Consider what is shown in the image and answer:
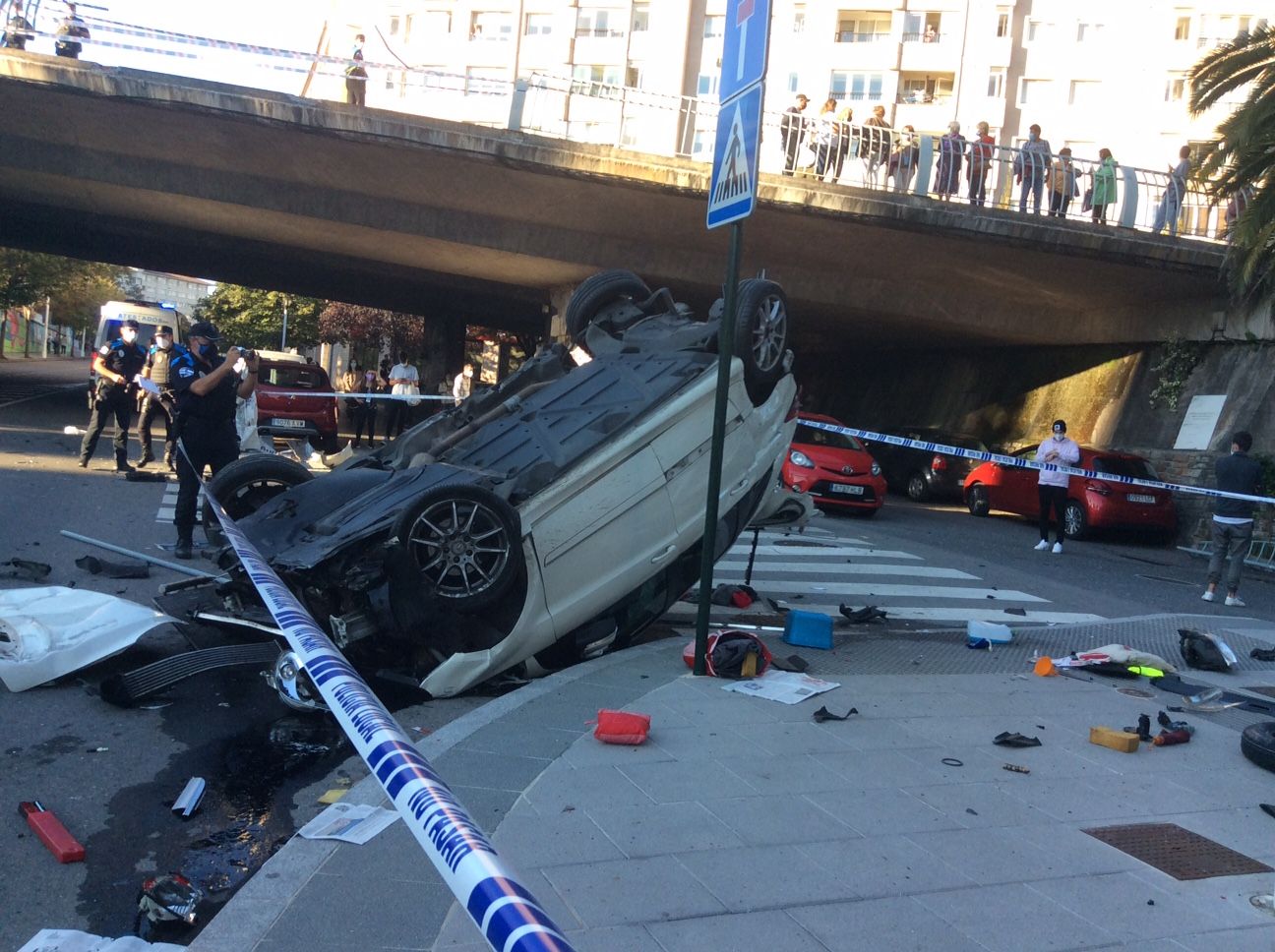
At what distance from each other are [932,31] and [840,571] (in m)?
50.1

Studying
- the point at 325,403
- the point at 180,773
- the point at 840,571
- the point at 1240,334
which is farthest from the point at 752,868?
the point at 1240,334

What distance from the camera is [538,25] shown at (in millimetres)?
57594

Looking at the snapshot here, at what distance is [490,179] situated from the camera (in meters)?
21.0

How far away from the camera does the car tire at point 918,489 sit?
21.9 m

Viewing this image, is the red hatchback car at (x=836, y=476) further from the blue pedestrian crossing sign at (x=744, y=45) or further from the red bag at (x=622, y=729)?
the red bag at (x=622, y=729)

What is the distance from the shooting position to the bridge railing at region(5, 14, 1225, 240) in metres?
20.1

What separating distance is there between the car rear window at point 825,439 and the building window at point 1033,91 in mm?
43414

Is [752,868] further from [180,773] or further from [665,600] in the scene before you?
[665,600]

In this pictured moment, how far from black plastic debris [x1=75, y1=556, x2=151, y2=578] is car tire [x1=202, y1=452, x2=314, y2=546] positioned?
1.15m

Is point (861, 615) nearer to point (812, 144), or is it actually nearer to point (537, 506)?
point (537, 506)

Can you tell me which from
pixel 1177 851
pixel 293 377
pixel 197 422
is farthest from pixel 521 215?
pixel 1177 851

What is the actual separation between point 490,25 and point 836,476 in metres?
48.6

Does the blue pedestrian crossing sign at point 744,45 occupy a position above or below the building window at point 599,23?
below

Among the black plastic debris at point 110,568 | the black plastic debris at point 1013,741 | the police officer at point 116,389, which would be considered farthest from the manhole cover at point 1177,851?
the police officer at point 116,389
